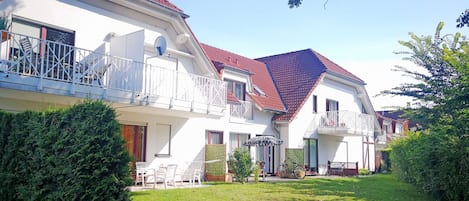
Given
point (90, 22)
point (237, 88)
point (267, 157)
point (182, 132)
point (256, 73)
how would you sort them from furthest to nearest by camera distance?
point (256, 73) < point (267, 157) < point (237, 88) < point (182, 132) < point (90, 22)

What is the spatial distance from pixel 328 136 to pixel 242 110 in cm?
916

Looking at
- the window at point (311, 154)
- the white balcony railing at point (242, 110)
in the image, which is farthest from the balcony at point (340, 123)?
the white balcony railing at point (242, 110)

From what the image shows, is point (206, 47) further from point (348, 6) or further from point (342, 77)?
point (348, 6)

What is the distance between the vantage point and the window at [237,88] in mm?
22891

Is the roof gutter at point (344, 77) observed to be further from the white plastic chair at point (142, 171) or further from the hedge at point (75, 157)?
the hedge at point (75, 157)

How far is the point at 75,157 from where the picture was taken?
7770 mm

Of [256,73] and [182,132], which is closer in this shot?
[182,132]

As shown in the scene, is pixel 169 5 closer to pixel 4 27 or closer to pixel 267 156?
pixel 4 27

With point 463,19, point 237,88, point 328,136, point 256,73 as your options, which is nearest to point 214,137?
point 237,88

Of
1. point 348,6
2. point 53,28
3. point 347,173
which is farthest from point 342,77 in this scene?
point 53,28

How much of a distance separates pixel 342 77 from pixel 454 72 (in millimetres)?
16595

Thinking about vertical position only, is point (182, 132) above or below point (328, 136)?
below

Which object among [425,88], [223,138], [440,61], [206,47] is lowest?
[223,138]

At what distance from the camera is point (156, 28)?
56.3 ft
